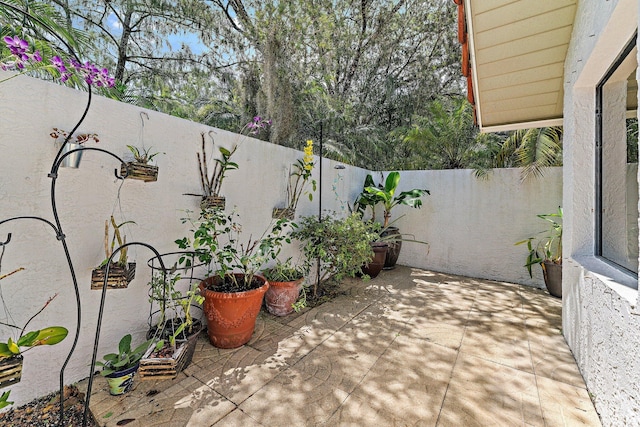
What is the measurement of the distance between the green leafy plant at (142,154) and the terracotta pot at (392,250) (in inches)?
159

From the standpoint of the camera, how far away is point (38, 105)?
1.71m

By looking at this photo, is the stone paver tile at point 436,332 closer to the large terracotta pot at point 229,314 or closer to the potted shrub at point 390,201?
the large terracotta pot at point 229,314

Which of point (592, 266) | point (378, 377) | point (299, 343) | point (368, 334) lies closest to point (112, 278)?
point (299, 343)

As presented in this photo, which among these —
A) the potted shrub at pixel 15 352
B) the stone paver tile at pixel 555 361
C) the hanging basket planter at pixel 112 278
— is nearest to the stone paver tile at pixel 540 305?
the stone paver tile at pixel 555 361

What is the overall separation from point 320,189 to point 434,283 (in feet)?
8.17

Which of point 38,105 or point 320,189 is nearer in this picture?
point 38,105

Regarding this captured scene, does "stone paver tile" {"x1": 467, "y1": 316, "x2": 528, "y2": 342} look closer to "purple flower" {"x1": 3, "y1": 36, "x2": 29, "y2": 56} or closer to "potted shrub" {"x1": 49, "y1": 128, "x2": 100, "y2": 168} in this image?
"potted shrub" {"x1": 49, "y1": 128, "x2": 100, "y2": 168}

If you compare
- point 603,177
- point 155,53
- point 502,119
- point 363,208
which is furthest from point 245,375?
point 155,53

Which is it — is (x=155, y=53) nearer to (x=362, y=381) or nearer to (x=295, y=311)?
(x=295, y=311)

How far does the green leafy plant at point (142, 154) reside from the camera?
2.07 meters

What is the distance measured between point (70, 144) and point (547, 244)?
226 inches

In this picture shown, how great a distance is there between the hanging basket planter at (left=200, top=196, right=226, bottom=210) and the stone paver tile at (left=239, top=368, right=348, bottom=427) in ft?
5.24

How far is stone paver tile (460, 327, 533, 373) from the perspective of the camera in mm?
2311

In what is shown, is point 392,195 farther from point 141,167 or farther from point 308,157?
point 141,167
